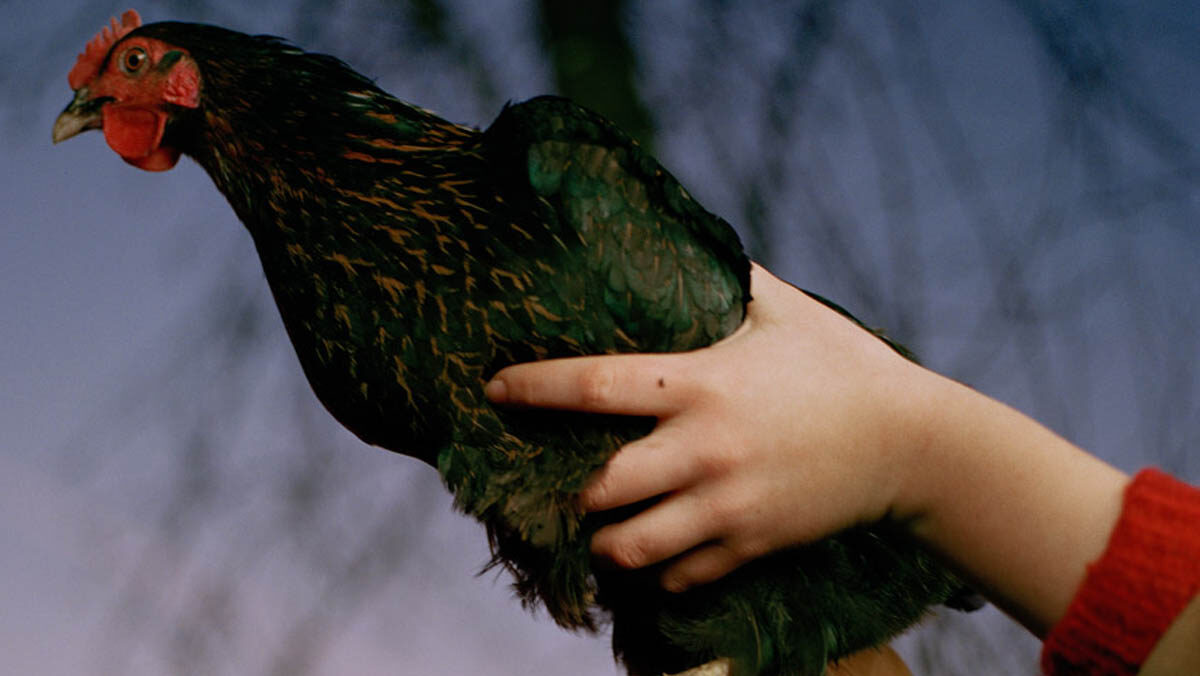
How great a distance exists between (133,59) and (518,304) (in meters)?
0.78

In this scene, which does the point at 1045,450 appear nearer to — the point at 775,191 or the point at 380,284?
the point at 380,284

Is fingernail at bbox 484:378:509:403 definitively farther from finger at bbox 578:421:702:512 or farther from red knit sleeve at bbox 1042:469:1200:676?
red knit sleeve at bbox 1042:469:1200:676

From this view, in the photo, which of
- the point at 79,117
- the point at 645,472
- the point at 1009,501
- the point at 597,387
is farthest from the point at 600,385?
the point at 79,117

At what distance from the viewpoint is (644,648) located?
3.94 feet

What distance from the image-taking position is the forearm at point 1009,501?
0.82 meters

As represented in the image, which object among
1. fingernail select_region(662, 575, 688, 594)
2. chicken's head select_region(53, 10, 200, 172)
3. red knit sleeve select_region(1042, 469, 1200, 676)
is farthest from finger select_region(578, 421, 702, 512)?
chicken's head select_region(53, 10, 200, 172)

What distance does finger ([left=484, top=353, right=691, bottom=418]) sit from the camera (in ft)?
3.12

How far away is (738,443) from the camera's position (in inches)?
37.2

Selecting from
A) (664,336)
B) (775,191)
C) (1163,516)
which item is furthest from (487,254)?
(775,191)

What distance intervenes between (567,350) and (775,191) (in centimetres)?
133

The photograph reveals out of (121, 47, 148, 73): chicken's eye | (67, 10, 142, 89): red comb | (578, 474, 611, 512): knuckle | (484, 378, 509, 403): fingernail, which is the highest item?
(67, 10, 142, 89): red comb

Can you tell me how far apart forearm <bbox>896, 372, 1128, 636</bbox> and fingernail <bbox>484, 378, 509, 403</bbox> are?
0.42 meters

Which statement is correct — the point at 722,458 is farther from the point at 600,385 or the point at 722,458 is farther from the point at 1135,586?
the point at 1135,586

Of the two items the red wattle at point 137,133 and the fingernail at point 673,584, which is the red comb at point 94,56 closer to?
the red wattle at point 137,133
